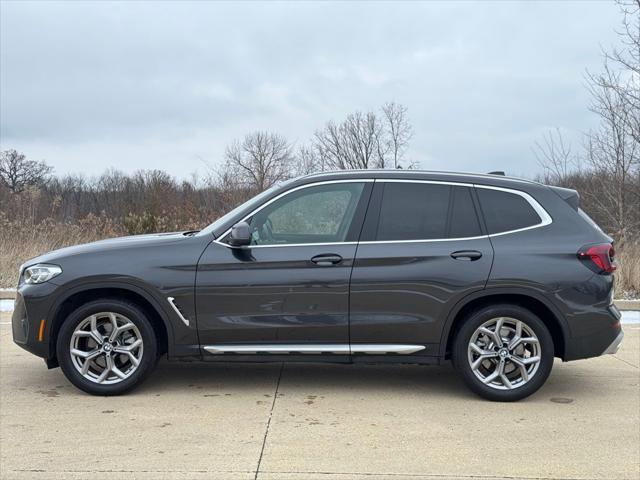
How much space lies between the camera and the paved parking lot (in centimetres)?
357

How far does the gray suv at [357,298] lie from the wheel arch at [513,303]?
1 cm

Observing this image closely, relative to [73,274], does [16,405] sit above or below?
below

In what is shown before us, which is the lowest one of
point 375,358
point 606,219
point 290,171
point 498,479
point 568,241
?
point 498,479

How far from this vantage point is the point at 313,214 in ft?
16.5

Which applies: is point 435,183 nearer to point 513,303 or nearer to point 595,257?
point 513,303

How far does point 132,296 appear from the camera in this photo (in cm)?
488

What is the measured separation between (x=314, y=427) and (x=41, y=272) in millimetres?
2515

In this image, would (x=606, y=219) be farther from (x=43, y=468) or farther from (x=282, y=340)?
(x=43, y=468)

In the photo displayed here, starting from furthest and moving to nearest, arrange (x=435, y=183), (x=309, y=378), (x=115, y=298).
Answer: (x=309, y=378) < (x=435, y=183) < (x=115, y=298)

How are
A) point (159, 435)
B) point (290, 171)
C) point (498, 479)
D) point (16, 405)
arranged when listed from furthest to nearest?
point (290, 171) < point (16, 405) < point (159, 435) < point (498, 479)

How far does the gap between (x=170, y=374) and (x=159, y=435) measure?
1.54m

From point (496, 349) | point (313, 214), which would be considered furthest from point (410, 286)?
point (313, 214)

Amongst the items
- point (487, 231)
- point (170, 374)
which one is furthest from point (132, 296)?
point (487, 231)

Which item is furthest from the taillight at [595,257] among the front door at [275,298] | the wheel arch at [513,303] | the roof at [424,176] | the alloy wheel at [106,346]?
the alloy wheel at [106,346]
